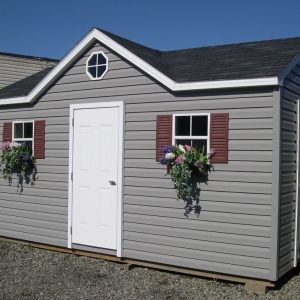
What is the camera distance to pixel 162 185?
7141mm

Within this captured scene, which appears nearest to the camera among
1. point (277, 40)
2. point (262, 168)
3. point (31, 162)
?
Answer: point (262, 168)

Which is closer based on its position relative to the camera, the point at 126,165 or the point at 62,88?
the point at 126,165

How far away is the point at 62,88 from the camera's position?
8273 millimetres

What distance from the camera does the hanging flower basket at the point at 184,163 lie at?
6586 millimetres

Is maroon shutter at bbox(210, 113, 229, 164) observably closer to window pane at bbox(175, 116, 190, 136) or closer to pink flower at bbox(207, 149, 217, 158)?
pink flower at bbox(207, 149, 217, 158)

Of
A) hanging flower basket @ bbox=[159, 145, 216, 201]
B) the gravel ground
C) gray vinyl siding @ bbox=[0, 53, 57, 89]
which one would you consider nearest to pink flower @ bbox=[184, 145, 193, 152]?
hanging flower basket @ bbox=[159, 145, 216, 201]

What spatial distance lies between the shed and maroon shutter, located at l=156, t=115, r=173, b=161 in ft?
0.05

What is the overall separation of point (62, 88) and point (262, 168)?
3790 mm

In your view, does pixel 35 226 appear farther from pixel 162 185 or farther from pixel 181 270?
pixel 181 270

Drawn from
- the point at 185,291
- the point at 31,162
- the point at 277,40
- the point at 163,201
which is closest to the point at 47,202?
the point at 31,162

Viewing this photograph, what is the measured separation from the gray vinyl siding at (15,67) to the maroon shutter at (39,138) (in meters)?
6.25

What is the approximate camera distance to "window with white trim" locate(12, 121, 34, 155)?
8.70m

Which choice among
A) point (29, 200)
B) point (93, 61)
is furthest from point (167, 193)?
point (29, 200)

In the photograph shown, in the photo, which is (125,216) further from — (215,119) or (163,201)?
(215,119)
